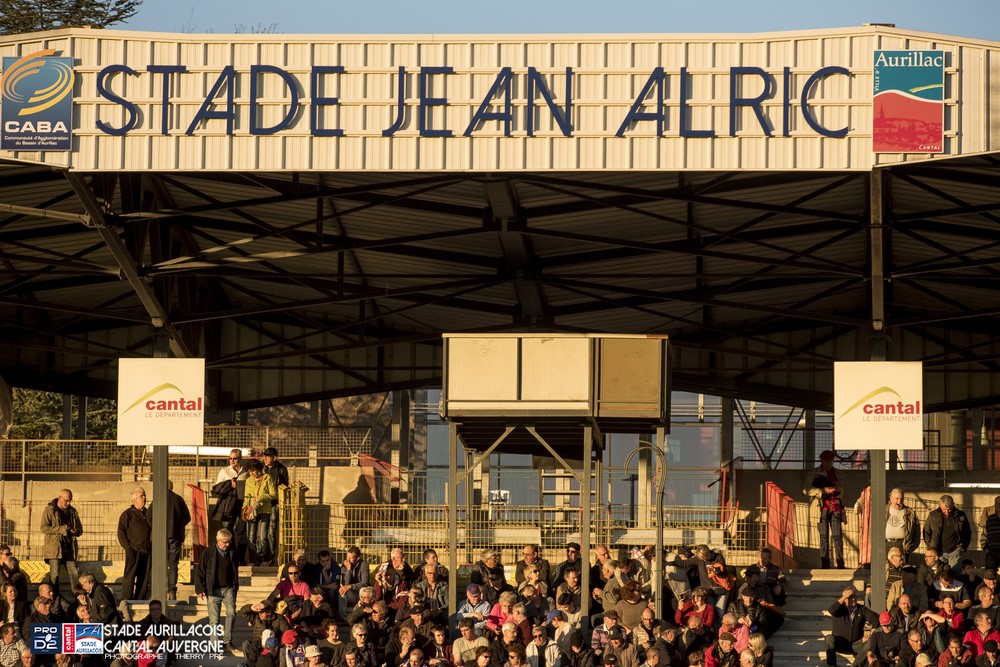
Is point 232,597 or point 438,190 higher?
point 438,190

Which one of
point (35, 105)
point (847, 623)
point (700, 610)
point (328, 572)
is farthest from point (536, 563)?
point (35, 105)

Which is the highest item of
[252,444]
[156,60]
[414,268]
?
[156,60]

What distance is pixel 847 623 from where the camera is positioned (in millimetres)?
23172

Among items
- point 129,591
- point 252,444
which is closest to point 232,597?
point 129,591

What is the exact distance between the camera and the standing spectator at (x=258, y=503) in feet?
86.1

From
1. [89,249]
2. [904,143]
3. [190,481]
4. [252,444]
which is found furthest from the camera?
[252,444]

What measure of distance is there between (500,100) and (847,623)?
894 centimetres

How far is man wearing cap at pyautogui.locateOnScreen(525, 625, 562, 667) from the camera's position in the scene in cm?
2105

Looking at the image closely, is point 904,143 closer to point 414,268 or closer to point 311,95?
point 311,95

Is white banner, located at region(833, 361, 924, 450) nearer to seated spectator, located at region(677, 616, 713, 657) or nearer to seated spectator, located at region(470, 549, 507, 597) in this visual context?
seated spectator, located at region(677, 616, 713, 657)

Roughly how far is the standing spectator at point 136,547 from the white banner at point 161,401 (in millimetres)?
1022

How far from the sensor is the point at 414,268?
30.6m

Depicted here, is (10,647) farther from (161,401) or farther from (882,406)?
(882,406)

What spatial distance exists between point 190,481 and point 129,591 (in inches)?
307
